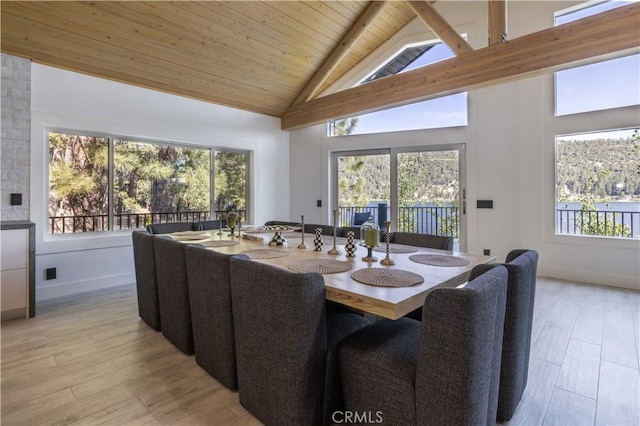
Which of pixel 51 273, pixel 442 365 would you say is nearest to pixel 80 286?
pixel 51 273

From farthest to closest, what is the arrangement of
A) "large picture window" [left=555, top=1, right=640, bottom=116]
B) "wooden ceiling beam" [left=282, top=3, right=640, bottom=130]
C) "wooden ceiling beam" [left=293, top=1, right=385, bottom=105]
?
"wooden ceiling beam" [left=293, top=1, right=385, bottom=105], "large picture window" [left=555, top=1, right=640, bottom=116], "wooden ceiling beam" [left=282, top=3, right=640, bottom=130]

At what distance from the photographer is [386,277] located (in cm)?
156

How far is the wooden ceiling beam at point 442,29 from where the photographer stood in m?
3.58

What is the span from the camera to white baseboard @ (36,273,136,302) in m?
3.51

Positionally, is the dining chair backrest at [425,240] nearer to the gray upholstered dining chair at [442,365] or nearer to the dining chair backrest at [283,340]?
the gray upholstered dining chair at [442,365]

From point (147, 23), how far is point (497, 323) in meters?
4.18

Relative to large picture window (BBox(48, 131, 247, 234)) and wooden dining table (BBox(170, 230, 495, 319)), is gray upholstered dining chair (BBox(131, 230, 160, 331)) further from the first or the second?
large picture window (BBox(48, 131, 247, 234))

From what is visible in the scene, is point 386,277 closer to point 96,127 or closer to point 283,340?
point 283,340

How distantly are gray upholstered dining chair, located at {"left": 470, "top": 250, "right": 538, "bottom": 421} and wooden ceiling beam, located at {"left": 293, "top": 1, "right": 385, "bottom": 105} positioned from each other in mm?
3942

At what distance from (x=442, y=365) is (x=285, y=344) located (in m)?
0.65

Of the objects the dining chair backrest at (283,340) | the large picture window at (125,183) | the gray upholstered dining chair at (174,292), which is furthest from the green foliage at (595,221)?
the large picture window at (125,183)

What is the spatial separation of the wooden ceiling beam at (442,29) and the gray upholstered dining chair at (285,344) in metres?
3.50

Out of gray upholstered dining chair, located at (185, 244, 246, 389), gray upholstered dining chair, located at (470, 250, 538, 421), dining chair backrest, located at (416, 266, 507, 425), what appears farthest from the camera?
gray upholstered dining chair, located at (185, 244, 246, 389)

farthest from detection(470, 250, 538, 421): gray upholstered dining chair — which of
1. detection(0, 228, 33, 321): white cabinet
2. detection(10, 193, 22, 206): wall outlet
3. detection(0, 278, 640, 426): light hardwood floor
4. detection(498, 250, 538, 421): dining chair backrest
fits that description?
detection(10, 193, 22, 206): wall outlet
